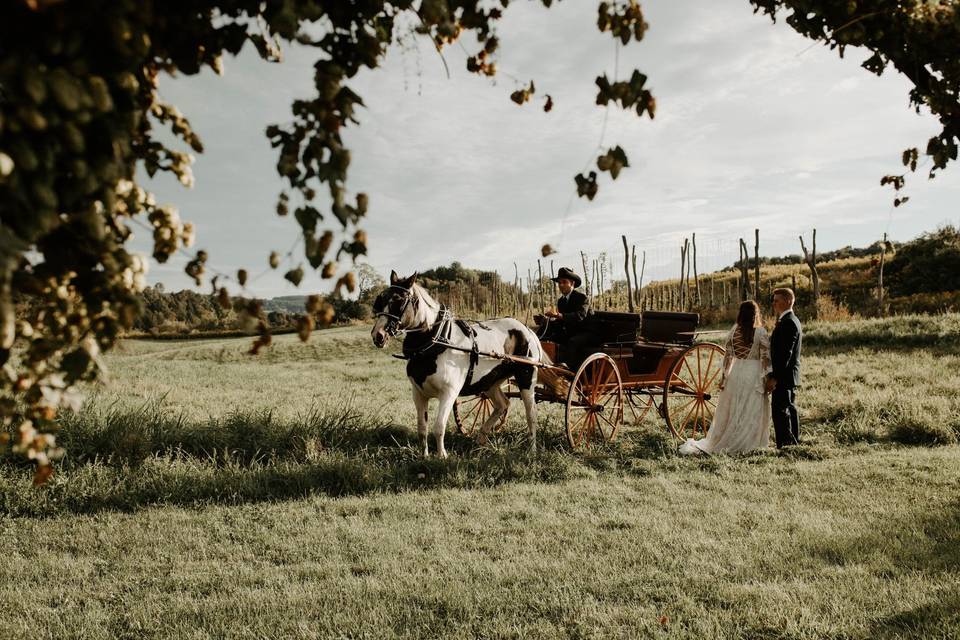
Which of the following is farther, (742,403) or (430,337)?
(742,403)

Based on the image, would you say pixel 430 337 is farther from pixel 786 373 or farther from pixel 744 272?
pixel 744 272

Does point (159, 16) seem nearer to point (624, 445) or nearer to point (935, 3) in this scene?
point (935, 3)

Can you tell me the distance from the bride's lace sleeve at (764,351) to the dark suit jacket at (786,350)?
0.16 meters

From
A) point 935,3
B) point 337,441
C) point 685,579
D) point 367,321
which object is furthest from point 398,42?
point 367,321

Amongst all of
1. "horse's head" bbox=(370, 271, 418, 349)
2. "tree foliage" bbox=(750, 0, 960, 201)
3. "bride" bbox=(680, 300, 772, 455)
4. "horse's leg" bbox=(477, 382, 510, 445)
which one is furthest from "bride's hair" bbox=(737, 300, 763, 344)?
"tree foliage" bbox=(750, 0, 960, 201)

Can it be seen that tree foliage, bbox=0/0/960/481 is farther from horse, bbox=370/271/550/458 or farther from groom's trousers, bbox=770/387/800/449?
groom's trousers, bbox=770/387/800/449

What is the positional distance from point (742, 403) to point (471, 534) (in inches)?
181

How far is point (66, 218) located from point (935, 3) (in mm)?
3582

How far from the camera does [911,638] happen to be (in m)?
3.54

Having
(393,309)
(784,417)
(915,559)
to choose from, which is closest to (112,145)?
(393,309)

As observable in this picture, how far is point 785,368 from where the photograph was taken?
8.08 m

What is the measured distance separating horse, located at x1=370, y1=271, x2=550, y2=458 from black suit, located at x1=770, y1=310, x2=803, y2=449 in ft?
9.37

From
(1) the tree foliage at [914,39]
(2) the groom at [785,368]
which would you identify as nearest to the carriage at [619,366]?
(2) the groom at [785,368]

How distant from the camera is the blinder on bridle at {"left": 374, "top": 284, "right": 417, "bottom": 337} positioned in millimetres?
6461
